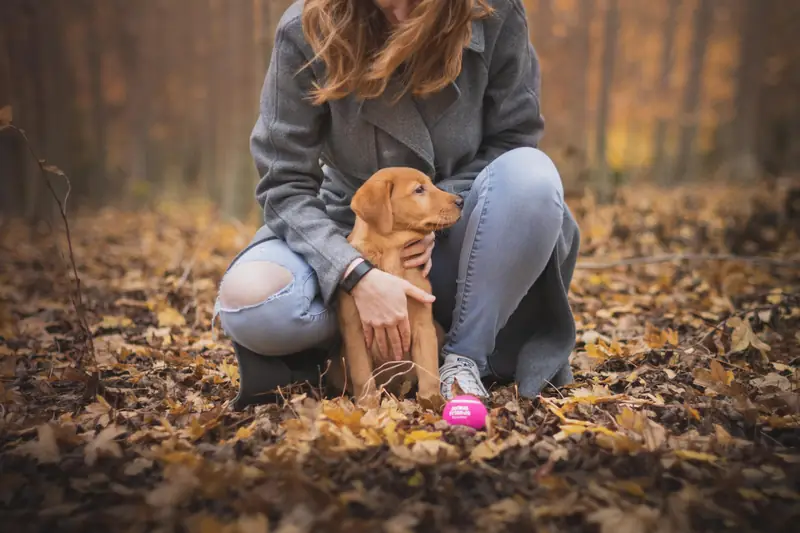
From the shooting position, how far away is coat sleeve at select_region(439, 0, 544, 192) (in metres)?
3.37

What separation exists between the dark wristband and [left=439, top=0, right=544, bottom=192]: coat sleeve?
27.5 inches

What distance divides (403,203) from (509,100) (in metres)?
0.79

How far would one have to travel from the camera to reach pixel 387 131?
3.32 m

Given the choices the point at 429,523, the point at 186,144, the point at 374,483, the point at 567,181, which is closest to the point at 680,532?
the point at 429,523

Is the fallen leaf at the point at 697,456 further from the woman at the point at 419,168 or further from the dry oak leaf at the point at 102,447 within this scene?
the dry oak leaf at the point at 102,447

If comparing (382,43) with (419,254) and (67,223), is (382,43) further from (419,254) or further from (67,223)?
(67,223)

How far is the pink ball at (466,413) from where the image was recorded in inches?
108

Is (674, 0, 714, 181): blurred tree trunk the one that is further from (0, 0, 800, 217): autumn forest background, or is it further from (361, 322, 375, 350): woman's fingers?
(361, 322, 375, 350): woman's fingers

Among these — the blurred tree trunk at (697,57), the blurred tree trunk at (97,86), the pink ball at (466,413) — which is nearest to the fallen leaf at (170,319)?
the pink ball at (466,413)

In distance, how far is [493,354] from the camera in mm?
3537

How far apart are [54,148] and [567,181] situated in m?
10.5

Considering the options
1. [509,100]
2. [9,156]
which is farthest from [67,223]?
[9,156]

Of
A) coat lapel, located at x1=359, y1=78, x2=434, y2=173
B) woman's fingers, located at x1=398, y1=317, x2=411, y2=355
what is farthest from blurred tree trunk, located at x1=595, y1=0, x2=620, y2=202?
woman's fingers, located at x1=398, y1=317, x2=411, y2=355

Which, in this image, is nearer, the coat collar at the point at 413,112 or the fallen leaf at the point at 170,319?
the coat collar at the point at 413,112
